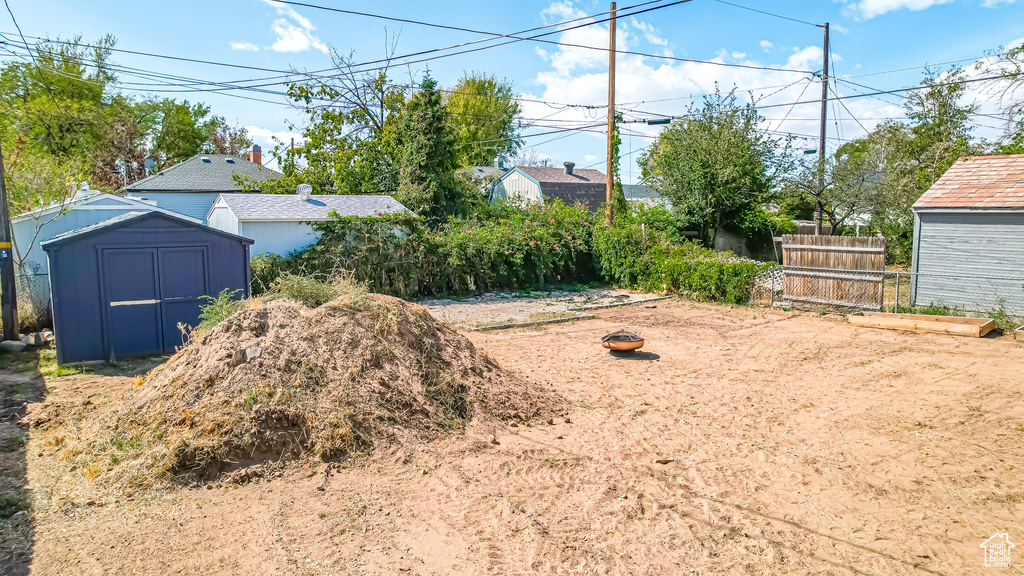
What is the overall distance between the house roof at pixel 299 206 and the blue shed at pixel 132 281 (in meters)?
5.30

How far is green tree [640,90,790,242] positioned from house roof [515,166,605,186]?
1187 centimetres

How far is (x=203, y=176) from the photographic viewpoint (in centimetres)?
2872

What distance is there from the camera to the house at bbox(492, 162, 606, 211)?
35.4 meters

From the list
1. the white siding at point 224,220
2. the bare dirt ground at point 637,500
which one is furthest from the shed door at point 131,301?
the white siding at point 224,220

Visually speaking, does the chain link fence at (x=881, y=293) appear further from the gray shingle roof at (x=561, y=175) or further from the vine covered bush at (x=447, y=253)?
the gray shingle roof at (x=561, y=175)

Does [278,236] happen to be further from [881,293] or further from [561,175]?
[561,175]

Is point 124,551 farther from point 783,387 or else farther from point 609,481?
point 783,387

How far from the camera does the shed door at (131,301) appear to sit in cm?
1016

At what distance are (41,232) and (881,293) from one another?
19.9 m

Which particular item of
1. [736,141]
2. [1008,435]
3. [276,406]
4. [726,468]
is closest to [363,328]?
[276,406]

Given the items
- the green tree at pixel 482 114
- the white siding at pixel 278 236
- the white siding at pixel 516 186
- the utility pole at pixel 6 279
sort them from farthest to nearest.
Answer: the green tree at pixel 482 114 < the white siding at pixel 516 186 < the white siding at pixel 278 236 < the utility pole at pixel 6 279

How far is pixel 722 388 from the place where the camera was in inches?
350

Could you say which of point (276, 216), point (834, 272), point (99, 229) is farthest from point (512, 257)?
point (99, 229)

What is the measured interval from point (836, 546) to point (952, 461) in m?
2.65
